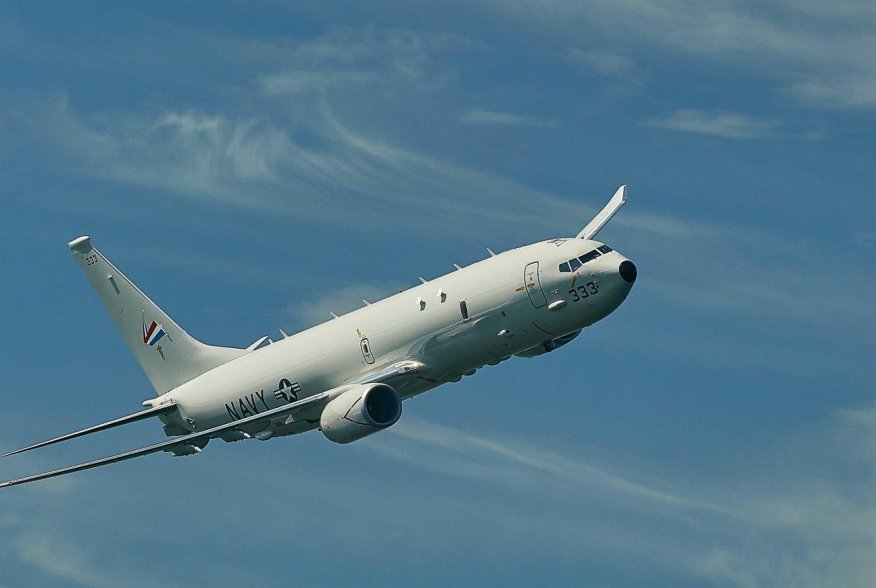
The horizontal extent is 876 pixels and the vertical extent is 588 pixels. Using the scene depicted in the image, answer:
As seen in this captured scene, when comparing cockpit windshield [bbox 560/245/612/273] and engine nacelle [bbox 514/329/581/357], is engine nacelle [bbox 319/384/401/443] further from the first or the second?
cockpit windshield [bbox 560/245/612/273]

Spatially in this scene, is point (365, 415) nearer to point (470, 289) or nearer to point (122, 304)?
point (470, 289)

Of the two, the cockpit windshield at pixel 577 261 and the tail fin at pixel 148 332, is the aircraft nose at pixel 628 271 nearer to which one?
the cockpit windshield at pixel 577 261

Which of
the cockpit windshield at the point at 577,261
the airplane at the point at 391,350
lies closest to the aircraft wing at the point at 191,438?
the airplane at the point at 391,350

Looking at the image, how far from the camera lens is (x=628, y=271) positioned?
248ft

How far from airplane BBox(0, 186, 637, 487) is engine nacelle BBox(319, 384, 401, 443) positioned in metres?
0.05

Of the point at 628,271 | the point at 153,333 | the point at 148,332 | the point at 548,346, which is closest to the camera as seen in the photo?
the point at 628,271

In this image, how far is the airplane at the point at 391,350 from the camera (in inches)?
2987

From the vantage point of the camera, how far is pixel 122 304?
92.1m

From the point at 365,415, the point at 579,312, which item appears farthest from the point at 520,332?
the point at 365,415

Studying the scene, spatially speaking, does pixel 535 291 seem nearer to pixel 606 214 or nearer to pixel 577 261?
pixel 577 261

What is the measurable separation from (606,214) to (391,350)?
15.5 meters

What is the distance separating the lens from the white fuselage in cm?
7569

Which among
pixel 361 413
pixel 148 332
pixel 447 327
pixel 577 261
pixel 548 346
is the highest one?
pixel 148 332

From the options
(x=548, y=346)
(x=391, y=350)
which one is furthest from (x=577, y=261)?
(x=391, y=350)
